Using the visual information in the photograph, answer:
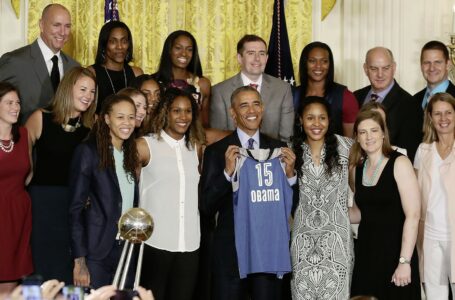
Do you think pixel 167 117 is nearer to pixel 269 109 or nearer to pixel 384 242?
pixel 269 109

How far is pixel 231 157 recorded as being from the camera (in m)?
4.97

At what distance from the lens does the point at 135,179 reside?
16.4ft

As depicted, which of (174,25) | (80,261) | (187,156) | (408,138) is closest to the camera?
(80,261)

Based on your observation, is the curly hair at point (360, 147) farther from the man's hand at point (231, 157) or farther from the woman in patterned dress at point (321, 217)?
the man's hand at point (231, 157)

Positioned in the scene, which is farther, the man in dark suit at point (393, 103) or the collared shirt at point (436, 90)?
the collared shirt at point (436, 90)

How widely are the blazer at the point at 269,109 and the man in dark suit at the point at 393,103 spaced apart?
0.64 meters

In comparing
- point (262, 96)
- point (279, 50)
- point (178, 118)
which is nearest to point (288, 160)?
point (178, 118)

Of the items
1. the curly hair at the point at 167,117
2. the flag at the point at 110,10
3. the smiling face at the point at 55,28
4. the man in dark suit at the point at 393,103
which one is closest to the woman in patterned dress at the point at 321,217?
the curly hair at the point at 167,117

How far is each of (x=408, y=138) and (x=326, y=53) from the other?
0.81 m

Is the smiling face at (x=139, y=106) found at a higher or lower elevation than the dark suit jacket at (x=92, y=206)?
higher

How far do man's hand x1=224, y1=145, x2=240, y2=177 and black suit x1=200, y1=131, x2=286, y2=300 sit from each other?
0.19ft

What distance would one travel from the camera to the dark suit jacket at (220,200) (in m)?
5.04

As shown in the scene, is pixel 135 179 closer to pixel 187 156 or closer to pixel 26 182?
pixel 187 156

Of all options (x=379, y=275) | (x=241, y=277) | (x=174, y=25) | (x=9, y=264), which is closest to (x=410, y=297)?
(x=379, y=275)
